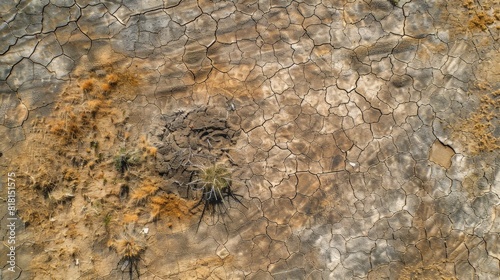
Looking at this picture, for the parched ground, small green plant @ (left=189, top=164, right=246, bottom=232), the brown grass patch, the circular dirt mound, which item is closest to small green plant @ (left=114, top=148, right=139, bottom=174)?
the parched ground

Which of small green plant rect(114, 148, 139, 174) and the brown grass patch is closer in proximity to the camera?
small green plant rect(114, 148, 139, 174)

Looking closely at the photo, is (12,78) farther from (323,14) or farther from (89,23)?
(323,14)

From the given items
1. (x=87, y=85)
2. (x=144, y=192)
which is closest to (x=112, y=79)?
(x=87, y=85)

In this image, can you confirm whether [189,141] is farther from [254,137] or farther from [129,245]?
[129,245]

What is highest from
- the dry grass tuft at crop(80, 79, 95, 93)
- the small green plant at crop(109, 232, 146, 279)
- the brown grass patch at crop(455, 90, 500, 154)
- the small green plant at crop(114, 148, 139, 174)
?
the dry grass tuft at crop(80, 79, 95, 93)

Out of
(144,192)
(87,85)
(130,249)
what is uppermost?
(87,85)

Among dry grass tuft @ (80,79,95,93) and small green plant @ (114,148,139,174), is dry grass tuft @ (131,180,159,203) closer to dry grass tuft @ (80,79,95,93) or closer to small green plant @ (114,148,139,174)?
small green plant @ (114,148,139,174)
